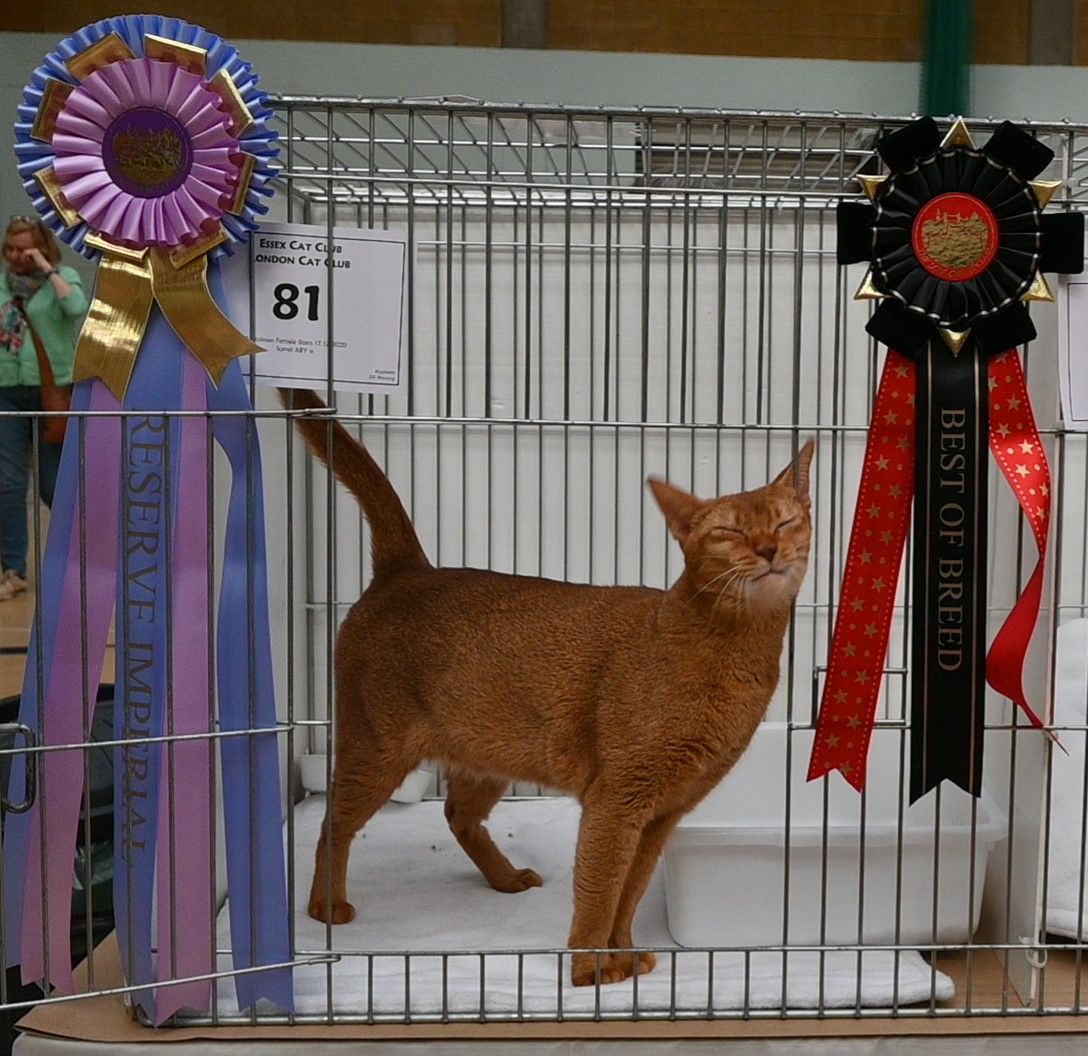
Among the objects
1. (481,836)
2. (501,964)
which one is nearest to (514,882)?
(481,836)

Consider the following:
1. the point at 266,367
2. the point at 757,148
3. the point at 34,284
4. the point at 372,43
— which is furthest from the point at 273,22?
the point at 266,367

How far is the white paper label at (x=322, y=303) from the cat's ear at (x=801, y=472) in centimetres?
34

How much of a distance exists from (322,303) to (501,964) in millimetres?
601

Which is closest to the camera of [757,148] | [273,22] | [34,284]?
[757,148]

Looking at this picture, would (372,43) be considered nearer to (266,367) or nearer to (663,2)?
(663,2)

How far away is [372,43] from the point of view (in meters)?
2.34

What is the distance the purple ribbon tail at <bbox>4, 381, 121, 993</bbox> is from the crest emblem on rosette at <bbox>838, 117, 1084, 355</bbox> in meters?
0.62

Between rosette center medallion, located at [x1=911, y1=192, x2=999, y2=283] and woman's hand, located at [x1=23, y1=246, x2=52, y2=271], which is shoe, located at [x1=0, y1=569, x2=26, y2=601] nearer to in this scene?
woman's hand, located at [x1=23, y1=246, x2=52, y2=271]

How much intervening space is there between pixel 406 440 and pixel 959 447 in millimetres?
774

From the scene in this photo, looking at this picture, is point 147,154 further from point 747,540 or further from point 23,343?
point 23,343

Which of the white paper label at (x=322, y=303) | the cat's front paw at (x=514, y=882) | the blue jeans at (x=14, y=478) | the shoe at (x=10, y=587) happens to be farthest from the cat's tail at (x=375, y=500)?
the blue jeans at (x=14, y=478)

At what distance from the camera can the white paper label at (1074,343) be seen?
98cm

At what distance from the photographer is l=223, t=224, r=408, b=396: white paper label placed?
3.16 feet

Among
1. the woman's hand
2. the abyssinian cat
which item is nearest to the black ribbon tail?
the abyssinian cat
